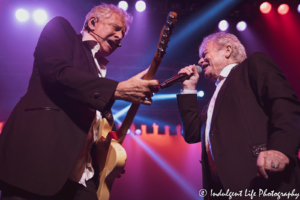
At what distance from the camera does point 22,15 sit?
4.53 meters

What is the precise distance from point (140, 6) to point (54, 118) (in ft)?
12.5

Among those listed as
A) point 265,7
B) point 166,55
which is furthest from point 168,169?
point 265,7

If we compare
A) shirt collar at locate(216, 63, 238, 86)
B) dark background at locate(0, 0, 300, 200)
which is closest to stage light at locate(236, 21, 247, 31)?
dark background at locate(0, 0, 300, 200)

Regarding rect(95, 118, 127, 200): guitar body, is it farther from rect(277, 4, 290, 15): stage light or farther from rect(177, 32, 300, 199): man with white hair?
rect(277, 4, 290, 15): stage light

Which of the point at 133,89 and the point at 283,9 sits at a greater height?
the point at 283,9

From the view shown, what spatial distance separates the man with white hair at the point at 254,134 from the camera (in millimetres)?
1251

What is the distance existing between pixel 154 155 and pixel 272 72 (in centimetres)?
547

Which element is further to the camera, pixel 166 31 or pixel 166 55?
pixel 166 55

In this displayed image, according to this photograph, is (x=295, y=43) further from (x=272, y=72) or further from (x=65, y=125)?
(x=65, y=125)

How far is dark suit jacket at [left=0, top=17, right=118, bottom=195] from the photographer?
1.12m

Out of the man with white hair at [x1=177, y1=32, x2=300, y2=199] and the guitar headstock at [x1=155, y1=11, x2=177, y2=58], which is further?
the guitar headstock at [x1=155, y1=11, x2=177, y2=58]

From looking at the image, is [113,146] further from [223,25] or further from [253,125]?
[223,25]

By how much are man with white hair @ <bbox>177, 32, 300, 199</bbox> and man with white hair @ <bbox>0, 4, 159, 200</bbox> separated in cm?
62

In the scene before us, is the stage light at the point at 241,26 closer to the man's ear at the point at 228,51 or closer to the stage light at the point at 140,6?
the stage light at the point at 140,6
